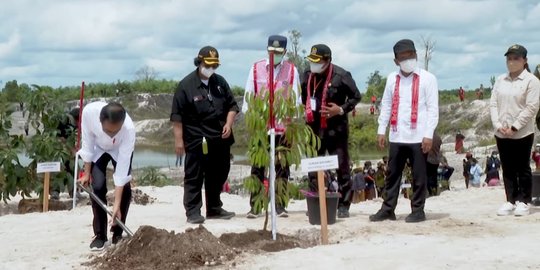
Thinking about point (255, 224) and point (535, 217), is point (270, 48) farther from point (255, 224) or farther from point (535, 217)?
point (535, 217)

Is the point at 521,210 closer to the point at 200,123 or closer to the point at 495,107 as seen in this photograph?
the point at 495,107

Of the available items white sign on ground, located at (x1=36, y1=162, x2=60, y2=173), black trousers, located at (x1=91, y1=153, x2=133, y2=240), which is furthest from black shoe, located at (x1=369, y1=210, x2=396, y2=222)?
white sign on ground, located at (x1=36, y1=162, x2=60, y2=173)

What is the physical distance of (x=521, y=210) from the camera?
Answer: 8.55 meters

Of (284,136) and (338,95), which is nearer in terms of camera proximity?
(284,136)

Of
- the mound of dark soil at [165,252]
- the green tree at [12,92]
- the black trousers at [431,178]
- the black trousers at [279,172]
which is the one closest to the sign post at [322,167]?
the black trousers at [279,172]

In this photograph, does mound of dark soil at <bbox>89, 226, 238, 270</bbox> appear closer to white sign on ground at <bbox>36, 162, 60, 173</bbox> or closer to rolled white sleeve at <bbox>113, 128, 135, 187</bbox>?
rolled white sleeve at <bbox>113, 128, 135, 187</bbox>

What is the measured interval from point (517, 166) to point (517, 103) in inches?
27.6

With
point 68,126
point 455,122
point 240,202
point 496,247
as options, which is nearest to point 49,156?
point 68,126

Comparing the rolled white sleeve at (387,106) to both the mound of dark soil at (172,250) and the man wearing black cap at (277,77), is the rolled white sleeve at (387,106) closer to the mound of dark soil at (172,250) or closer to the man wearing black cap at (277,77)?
the man wearing black cap at (277,77)

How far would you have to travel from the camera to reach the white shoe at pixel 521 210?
8555 mm

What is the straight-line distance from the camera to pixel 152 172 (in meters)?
17.3

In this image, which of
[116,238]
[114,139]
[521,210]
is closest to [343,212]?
[521,210]

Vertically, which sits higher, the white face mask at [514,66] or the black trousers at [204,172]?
the white face mask at [514,66]

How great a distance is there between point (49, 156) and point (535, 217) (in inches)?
265
